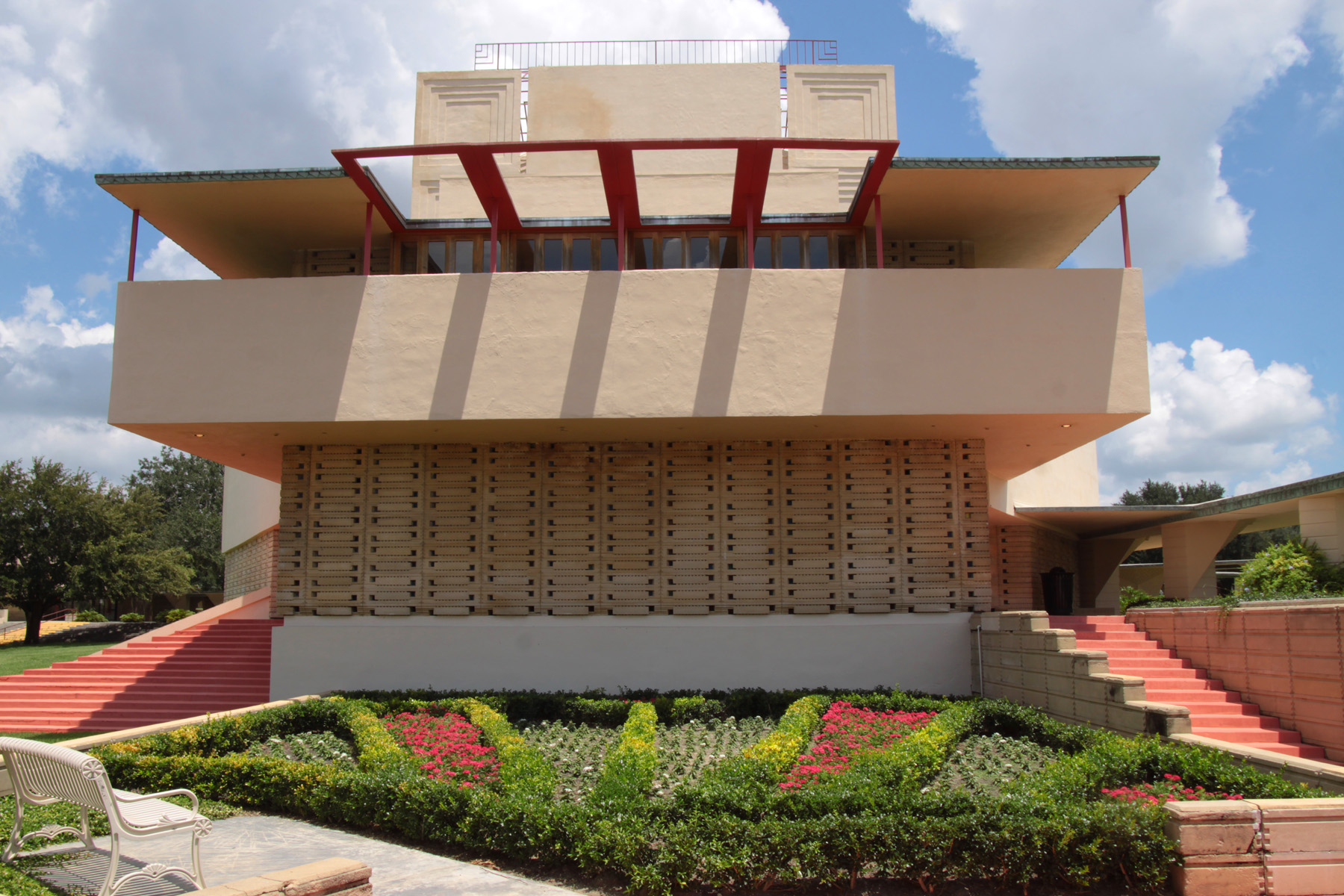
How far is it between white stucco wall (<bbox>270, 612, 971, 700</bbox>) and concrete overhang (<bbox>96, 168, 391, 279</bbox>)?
20.5ft

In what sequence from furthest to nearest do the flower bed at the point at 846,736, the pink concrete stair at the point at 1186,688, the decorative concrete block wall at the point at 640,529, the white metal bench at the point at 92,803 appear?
1. the decorative concrete block wall at the point at 640,529
2. the pink concrete stair at the point at 1186,688
3. the flower bed at the point at 846,736
4. the white metal bench at the point at 92,803

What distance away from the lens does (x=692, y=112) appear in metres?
17.6

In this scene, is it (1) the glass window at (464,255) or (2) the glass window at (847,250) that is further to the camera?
(1) the glass window at (464,255)

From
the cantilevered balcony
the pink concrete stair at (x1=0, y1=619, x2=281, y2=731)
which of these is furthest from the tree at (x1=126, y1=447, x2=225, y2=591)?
the cantilevered balcony

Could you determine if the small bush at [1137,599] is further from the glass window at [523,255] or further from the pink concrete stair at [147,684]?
the pink concrete stair at [147,684]

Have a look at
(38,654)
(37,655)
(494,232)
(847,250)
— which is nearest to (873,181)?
(847,250)

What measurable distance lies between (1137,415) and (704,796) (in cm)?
895

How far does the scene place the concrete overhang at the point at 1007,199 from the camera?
1257 centimetres

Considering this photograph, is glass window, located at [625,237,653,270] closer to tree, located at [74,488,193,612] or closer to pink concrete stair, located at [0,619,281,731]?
pink concrete stair, located at [0,619,281,731]

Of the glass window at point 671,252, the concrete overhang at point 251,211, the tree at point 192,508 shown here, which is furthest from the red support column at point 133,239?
the tree at point 192,508

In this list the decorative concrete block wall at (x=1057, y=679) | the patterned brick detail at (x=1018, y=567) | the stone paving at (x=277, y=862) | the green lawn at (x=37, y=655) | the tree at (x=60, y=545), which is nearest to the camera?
the stone paving at (x=277, y=862)

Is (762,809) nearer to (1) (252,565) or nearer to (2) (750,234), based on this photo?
(2) (750,234)

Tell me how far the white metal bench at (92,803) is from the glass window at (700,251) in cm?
1114

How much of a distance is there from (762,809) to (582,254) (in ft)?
34.8
